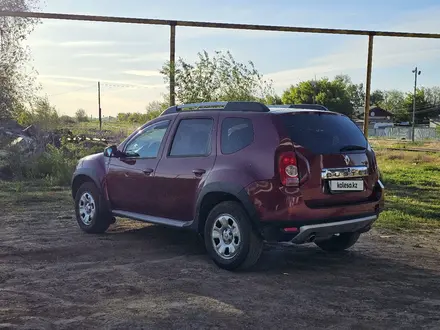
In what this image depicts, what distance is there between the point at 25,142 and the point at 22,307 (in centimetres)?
1588

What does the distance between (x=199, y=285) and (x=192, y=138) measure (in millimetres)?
1939

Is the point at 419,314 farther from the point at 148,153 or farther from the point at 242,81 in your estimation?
the point at 242,81

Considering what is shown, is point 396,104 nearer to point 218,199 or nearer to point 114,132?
point 114,132

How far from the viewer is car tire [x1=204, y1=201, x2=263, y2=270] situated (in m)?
5.66

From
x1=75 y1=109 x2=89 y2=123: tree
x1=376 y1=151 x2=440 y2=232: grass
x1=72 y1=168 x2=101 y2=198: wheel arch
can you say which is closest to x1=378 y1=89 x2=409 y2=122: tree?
x1=75 y1=109 x2=89 y2=123: tree

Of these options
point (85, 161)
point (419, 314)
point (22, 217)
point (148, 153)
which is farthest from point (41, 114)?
point (419, 314)

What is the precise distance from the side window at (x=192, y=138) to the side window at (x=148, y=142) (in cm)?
31

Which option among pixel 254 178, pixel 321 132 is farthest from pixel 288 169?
pixel 321 132

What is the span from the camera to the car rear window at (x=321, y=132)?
5637 mm

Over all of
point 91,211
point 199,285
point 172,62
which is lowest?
point 199,285

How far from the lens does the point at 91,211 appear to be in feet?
25.9

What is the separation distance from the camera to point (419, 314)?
4562 millimetres

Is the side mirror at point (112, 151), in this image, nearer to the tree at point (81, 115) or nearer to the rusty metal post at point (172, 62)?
the rusty metal post at point (172, 62)

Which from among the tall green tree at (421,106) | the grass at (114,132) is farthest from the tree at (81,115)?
the tall green tree at (421,106)
